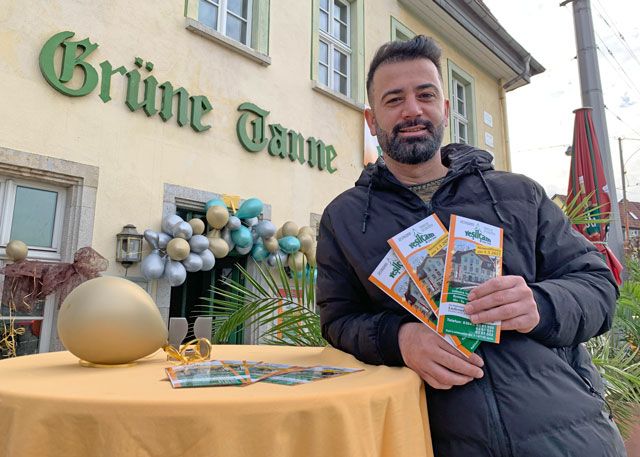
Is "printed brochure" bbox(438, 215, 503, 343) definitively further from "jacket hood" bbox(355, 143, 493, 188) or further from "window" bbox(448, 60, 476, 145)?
"window" bbox(448, 60, 476, 145)

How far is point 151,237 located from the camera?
13.9 ft

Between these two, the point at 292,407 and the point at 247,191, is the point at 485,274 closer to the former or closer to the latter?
the point at 292,407

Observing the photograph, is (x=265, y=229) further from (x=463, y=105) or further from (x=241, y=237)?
(x=463, y=105)

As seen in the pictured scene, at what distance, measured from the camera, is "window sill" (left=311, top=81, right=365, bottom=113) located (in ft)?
20.4

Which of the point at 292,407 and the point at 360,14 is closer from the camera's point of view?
the point at 292,407

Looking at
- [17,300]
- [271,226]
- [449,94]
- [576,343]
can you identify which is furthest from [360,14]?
[576,343]

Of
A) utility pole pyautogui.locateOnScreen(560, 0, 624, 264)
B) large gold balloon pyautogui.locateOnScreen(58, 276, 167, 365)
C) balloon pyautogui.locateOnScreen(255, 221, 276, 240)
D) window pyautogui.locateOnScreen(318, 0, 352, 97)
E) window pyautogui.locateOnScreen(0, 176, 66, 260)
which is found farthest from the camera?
window pyautogui.locateOnScreen(318, 0, 352, 97)

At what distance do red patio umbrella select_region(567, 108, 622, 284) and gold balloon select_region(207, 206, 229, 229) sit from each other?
3.44 meters

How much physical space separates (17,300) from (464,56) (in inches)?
359

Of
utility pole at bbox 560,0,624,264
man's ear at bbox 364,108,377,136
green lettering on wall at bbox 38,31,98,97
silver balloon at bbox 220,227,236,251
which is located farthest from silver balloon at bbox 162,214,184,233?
utility pole at bbox 560,0,624,264

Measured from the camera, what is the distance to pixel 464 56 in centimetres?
966

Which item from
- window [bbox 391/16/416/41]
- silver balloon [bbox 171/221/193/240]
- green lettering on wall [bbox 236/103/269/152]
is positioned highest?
window [bbox 391/16/416/41]

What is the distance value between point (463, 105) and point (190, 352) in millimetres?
9420

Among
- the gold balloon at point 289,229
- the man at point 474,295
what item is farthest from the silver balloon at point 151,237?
the man at point 474,295
